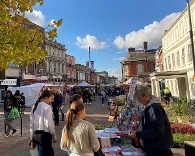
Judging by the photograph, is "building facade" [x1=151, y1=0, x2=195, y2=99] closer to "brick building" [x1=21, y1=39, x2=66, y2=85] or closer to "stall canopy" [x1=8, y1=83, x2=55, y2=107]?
"stall canopy" [x1=8, y1=83, x2=55, y2=107]

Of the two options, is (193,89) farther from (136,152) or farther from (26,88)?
(136,152)

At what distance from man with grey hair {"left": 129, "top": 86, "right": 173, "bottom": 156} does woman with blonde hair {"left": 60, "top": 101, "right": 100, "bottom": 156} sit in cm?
76

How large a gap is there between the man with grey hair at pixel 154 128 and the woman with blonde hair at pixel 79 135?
76 cm

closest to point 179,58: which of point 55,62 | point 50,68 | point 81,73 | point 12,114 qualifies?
point 12,114

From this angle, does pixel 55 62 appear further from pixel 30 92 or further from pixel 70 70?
pixel 30 92

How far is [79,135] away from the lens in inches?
134

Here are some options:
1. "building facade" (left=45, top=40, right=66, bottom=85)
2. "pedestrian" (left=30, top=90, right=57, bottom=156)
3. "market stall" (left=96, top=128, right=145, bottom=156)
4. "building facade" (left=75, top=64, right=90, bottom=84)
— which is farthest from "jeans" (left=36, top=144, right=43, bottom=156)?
"building facade" (left=75, top=64, right=90, bottom=84)

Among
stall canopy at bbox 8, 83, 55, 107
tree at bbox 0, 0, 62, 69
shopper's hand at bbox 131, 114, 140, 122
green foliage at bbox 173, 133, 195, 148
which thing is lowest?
green foliage at bbox 173, 133, 195, 148

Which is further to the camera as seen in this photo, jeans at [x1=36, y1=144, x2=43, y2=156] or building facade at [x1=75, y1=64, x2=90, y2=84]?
building facade at [x1=75, y1=64, x2=90, y2=84]

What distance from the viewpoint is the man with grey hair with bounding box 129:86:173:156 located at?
351 centimetres

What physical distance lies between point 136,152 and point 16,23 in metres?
6.53

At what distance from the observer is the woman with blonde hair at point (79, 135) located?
3398 mm

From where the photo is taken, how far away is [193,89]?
22.7m

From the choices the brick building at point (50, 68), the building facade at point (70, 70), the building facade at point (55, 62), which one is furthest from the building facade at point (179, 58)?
the building facade at point (70, 70)
